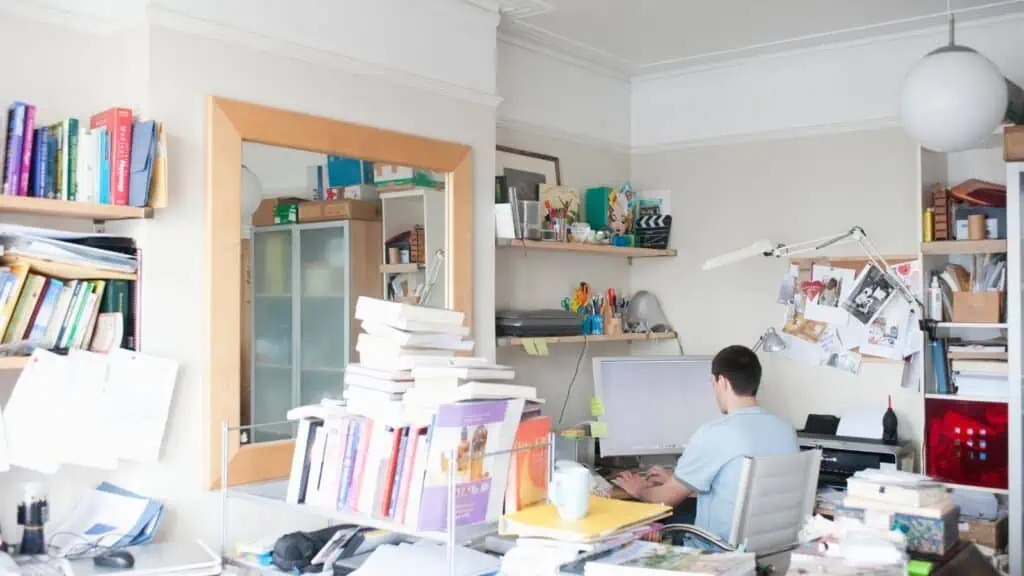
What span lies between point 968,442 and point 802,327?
93cm

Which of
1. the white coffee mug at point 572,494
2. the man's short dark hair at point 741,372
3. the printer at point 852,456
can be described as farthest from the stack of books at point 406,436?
the printer at point 852,456

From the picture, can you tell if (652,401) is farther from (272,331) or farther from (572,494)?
(572,494)

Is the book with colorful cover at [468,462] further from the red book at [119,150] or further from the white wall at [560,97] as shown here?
the white wall at [560,97]

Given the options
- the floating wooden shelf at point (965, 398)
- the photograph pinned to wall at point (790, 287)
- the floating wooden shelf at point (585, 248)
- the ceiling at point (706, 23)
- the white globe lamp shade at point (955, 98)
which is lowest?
the floating wooden shelf at point (965, 398)

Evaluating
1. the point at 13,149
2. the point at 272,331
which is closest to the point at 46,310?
the point at 13,149

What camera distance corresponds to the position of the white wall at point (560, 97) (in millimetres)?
4297

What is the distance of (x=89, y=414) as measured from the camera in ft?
8.27

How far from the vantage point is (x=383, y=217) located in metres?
3.38

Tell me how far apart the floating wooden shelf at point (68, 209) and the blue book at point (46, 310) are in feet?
0.58

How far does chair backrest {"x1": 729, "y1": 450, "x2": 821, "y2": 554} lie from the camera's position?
9.45 ft

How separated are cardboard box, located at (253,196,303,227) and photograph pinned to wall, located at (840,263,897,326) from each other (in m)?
2.59

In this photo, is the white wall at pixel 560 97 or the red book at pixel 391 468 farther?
the white wall at pixel 560 97

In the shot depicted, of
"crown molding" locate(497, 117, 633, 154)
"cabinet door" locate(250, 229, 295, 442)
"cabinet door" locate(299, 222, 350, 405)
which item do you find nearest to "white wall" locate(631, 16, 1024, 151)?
"crown molding" locate(497, 117, 633, 154)

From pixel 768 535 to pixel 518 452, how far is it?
108cm
